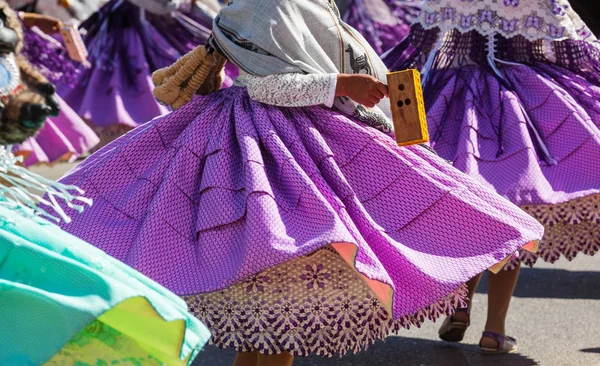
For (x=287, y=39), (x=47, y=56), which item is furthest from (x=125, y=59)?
(x=287, y=39)

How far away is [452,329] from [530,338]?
357 millimetres

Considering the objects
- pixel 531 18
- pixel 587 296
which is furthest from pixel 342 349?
pixel 587 296

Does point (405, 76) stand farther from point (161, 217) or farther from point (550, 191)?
point (550, 191)

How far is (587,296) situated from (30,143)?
8.74 ft

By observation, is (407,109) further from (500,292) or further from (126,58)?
(126,58)

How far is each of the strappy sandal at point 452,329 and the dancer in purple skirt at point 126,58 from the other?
2.45m

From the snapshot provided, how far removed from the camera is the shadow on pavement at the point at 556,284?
536 cm

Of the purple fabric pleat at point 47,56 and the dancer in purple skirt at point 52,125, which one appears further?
the purple fabric pleat at point 47,56

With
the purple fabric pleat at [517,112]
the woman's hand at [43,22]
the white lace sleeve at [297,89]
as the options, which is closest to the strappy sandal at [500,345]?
the purple fabric pleat at [517,112]

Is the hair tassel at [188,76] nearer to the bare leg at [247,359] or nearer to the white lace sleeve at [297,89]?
the white lace sleeve at [297,89]

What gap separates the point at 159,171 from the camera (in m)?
3.23

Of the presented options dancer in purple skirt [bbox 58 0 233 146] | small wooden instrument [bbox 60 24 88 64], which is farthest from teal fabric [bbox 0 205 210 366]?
dancer in purple skirt [bbox 58 0 233 146]

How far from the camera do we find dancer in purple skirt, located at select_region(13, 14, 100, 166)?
523cm

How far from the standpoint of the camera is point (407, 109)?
10.2 feet
